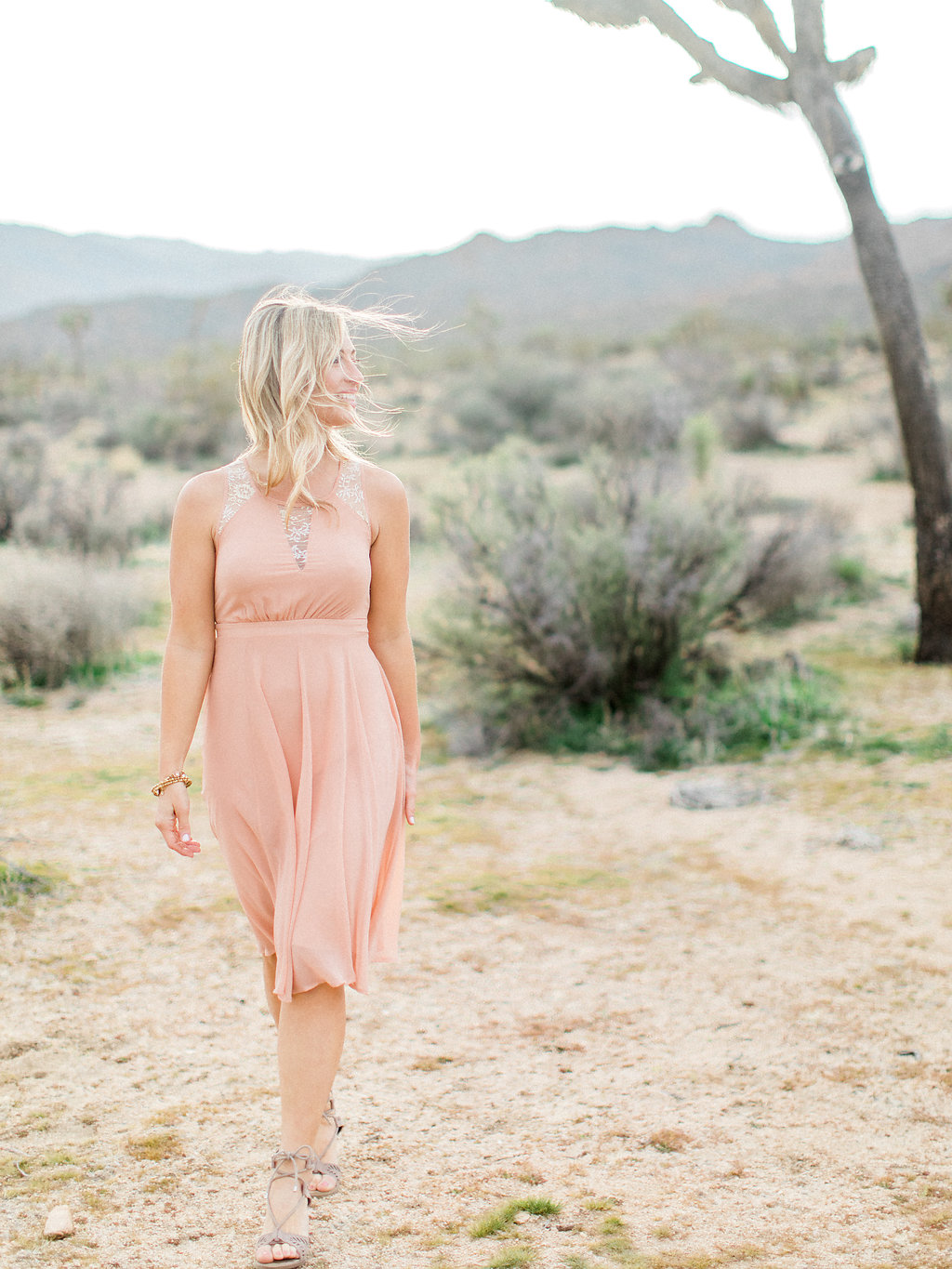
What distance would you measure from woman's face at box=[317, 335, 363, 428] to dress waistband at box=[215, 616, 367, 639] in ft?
1.43

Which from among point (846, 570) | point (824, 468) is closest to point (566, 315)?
point (824, 468)

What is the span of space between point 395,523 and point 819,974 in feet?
7.58

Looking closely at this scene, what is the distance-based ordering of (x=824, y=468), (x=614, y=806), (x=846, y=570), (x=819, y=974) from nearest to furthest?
(x=819, y=974), (x=614, y=806), (x=846, y=570), (x=824, y=468)

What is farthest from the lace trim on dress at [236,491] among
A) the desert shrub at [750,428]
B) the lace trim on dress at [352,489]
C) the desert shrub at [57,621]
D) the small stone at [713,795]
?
the desert shrub at [750,428]

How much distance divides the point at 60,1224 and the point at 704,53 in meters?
7.55

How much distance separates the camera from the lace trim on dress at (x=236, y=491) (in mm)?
2367

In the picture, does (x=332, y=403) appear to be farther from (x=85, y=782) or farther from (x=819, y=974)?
(x=85, y=782)

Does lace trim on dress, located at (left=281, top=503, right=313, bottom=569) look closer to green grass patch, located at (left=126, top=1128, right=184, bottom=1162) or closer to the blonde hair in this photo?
the blonde hair

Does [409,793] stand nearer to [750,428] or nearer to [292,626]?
[292,626]

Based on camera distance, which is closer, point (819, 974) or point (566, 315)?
point (819, 974)

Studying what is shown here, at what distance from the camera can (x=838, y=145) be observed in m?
7.21

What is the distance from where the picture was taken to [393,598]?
2.55 m

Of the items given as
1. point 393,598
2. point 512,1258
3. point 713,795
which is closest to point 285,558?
point 393,598

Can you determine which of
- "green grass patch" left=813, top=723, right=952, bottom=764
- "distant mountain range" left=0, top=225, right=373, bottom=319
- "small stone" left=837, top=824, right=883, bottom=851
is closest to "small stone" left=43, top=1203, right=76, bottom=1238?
"small stone" left=837, top=824, right=883, bottom=851
